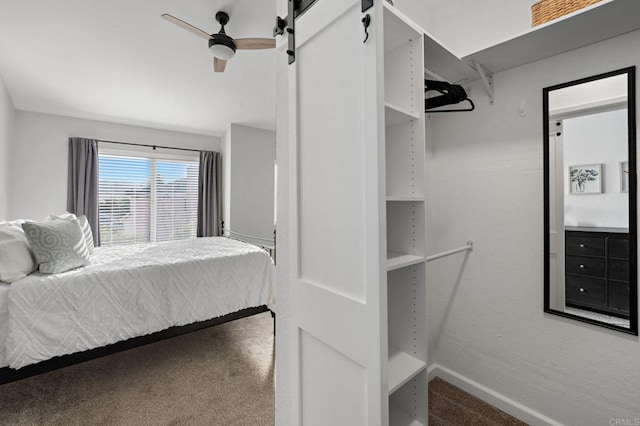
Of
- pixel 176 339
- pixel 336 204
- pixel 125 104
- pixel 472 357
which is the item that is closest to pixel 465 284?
pixel 472 357

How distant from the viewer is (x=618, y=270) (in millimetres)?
1317

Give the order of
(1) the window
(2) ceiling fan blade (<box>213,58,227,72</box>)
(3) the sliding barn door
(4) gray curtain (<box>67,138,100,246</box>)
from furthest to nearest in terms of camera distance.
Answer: (1) the window
(4) gray curtain (<box>67,138,100,246</box>)
(2) ceiling fan blade (<box>213,58,227,72</box>)
(3) the sliding barn door

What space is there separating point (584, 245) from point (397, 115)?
4.04ft

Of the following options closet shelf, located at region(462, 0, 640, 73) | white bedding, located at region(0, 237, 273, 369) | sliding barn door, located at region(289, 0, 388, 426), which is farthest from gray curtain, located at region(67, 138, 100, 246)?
closet shelf, located at region(462, 0, 640, 73)

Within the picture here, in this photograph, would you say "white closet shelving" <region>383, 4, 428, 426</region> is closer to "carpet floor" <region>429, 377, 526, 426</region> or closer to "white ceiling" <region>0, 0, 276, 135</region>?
"carpet floor" <region>429, 377, 526, 426</region>

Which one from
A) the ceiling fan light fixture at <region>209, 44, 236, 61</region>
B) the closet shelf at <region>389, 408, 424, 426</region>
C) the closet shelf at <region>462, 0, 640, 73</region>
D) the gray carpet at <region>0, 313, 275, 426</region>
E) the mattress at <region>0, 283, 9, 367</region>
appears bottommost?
the gray carpet at <region>0, 313, 275, 426</region>

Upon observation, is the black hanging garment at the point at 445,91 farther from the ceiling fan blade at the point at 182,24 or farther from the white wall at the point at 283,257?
the ceiling fan blade at the point at 182,24

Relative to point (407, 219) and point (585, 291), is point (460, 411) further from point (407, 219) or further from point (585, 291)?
point (407, 219)

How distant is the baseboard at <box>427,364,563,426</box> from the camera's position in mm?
1560

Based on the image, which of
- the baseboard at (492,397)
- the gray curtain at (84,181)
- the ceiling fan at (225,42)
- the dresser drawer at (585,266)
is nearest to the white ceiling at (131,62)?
the ceiling fan at (225,42)

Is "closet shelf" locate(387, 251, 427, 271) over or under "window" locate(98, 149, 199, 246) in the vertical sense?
under

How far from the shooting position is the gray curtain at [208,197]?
469cm

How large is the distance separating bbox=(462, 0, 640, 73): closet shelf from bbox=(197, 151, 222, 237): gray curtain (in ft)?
13.7

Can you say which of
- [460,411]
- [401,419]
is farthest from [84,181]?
[460,411]
